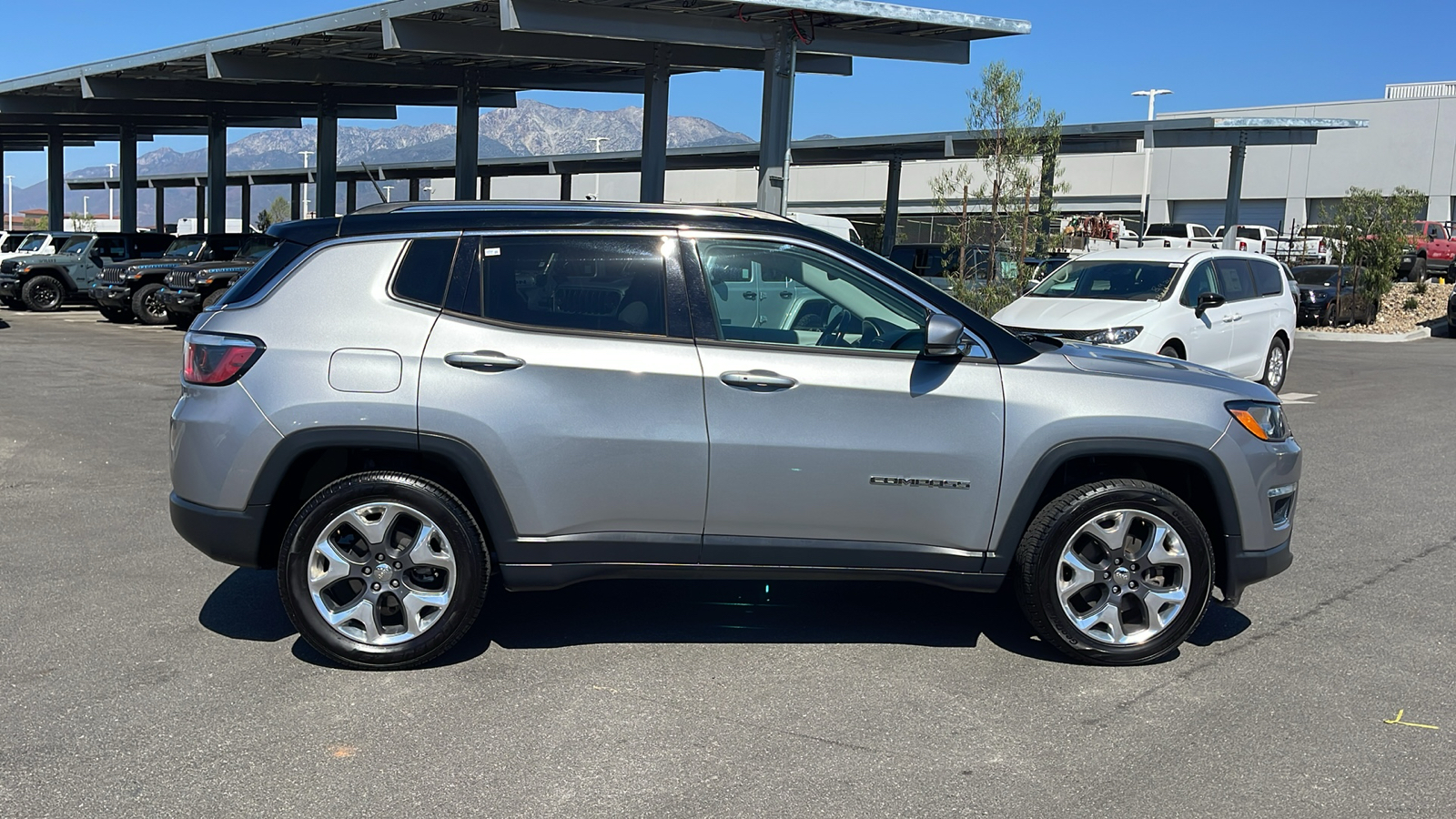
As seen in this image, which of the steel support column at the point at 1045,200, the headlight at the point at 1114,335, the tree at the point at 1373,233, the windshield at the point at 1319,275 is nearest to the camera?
the headlight at the point at 1114,335

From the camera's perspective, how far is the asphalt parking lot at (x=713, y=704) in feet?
12.8

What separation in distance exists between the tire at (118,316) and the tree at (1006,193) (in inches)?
646

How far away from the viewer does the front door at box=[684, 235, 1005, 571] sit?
4.89 metres

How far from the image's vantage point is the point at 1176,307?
43.9ft

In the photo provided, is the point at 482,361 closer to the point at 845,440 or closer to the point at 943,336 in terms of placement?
the point at 845,440

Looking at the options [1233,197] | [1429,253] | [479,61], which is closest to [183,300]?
[479,61]

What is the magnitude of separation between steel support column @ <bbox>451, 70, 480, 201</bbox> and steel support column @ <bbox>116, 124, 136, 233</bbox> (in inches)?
731

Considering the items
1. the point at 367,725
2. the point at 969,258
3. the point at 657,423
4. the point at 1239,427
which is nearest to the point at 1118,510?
the point at 1239,427

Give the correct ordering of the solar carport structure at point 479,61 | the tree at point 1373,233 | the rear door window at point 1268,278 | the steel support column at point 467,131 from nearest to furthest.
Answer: the rear door window at point 1268,278
the solar carport structure at point 479,61
the steel support column at point 467,131
the tree at point 1373,233

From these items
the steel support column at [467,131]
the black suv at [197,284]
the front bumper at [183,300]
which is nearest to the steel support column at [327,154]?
the steel support column at [467,131]

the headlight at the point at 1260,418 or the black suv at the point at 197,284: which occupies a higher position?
the headlight at the point at 1260,418

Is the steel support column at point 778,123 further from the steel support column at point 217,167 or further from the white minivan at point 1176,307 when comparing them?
the steel support column at point 217,167

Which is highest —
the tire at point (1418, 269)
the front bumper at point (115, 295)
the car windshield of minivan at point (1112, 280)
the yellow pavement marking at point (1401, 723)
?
the tire at point (1418, 269)

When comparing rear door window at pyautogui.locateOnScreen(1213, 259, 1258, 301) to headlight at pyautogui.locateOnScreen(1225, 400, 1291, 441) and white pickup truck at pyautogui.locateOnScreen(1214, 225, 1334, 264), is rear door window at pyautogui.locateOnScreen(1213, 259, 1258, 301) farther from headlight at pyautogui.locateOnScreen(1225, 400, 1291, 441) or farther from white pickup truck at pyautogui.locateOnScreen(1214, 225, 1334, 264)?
white pickup truck at pyautogui.locateOnScreen(1214, 225, 1334, 264)
